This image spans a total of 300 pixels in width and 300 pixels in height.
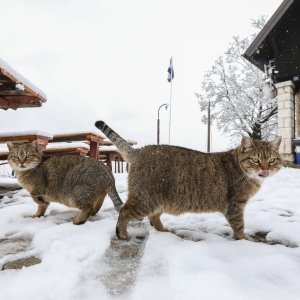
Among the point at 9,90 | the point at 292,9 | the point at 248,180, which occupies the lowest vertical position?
the point at 248,180

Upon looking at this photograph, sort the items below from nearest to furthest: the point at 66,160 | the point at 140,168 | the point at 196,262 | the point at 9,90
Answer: the point at 196,262, the point at 140,168, the point at 66,160, the point at 9,90

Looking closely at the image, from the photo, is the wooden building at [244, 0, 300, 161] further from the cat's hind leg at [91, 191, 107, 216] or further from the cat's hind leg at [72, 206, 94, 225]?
the cat's hind leg at [72, 206, 94, 225]

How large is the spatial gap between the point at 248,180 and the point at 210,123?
24.1 m

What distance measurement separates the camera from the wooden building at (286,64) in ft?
40.6

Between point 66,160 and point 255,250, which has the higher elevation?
point 66,160

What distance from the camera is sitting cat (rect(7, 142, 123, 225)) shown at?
131 inches

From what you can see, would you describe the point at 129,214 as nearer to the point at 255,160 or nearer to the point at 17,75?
the point at 255,160

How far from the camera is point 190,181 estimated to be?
2.83 metres

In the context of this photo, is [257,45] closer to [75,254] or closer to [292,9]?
[292,9]

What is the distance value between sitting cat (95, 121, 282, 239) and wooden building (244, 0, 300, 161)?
1035 centimetres

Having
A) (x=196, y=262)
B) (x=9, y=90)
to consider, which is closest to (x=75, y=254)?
(x=196, y=262)

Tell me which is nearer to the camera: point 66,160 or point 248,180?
point 248,180

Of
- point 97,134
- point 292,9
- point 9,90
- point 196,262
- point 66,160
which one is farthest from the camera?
point 292,9

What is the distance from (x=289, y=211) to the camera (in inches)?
152
